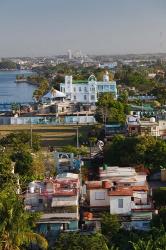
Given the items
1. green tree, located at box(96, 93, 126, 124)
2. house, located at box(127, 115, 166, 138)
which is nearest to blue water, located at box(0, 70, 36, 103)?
green tree, located at box(96, 93, 126, 124)

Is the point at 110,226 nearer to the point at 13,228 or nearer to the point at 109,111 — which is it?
the point at 13,228

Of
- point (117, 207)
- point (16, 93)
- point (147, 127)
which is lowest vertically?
point (16, 93)

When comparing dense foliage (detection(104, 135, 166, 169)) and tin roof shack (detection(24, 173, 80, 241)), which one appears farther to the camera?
dense foliage (detection(104, 135, 166, 169))

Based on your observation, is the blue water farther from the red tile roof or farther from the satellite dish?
the red tile roof

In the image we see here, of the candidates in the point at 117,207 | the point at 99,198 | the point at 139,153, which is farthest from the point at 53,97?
the point at 117,207

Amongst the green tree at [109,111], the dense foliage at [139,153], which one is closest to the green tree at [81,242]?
the dense foliage at [139,153]

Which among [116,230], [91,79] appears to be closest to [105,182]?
[116,230]
